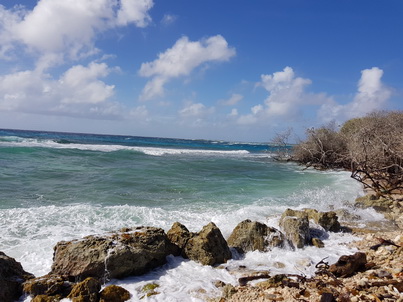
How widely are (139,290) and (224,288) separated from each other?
1424 mm

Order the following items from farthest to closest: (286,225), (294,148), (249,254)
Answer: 1. (294,148)
2. (286,225)
3. (249,254)

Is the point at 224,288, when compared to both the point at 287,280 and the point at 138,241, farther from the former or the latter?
the point at 138,241

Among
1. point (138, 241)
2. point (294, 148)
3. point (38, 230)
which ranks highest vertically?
point (294, 148)

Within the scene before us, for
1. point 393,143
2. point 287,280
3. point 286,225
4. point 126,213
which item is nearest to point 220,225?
point 286,225

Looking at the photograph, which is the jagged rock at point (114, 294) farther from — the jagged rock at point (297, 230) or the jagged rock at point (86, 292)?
the jagged rock at point (297, 230)

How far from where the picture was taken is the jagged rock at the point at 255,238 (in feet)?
21.3

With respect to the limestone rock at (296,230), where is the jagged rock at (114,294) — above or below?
below

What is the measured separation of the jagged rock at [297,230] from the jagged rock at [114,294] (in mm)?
4003

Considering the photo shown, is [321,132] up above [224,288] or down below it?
above

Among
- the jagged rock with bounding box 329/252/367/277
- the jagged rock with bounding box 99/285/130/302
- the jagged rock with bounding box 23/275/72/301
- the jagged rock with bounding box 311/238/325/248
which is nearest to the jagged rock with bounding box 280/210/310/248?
the jagged rock with bounding box 311/238/325/248

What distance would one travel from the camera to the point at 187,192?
12.7 m

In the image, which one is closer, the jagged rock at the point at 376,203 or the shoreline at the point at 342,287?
the shoreline at the point at 342,287

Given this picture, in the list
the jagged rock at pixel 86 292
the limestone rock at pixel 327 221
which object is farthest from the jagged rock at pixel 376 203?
the jagged rock at pixel 86 292

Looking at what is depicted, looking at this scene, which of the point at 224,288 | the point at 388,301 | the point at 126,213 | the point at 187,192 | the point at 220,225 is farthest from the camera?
the point at 187,192
